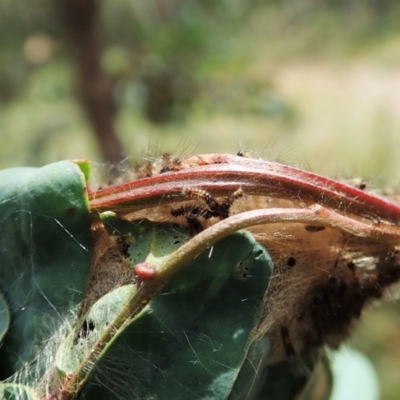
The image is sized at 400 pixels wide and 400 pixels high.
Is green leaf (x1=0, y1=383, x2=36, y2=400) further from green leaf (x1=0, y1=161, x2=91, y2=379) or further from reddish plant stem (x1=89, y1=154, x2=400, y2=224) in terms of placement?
reddish plant stem (x1=89, y1=154, x2=400, y2=224)

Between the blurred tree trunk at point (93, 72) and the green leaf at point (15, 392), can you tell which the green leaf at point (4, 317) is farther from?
the blurred tree trunk at point (93, 72)

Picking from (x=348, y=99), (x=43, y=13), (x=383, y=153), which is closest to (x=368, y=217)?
(x=43, y=13)

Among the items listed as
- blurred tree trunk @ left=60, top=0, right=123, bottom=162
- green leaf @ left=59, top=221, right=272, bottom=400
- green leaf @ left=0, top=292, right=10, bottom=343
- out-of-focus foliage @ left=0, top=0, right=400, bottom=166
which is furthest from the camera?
blurred tree trunk @ left=60, top=0, right=123, bottom=162

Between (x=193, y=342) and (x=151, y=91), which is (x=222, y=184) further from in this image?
(x=151, y=91)

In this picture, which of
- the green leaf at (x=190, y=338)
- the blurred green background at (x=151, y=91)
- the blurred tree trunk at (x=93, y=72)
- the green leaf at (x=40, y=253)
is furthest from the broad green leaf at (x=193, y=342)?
the blurred tree trunk at (x=93, y=72)

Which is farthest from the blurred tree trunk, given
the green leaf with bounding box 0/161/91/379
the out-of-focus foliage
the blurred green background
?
the green leaf with bounding box 0/161/91/379

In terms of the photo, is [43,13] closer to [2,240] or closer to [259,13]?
[2,240]
